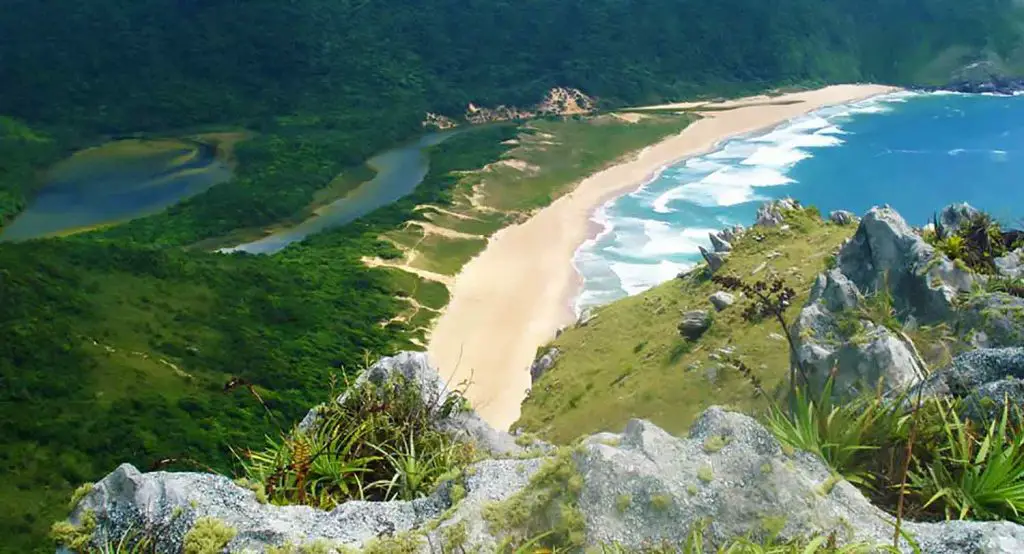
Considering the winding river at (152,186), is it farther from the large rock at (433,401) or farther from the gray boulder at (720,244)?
the large rock at (433,401)

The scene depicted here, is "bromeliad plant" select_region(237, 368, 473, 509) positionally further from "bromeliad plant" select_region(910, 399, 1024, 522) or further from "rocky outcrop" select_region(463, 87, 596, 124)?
"rocky outcrop" select_region(463, 87, 596, 124)

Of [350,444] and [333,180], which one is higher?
[350,444]

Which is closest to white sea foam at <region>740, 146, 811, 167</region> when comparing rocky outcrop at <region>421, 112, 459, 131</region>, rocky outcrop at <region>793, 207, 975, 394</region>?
rocky outcrop at <region>421, 112, 459, 131</region>

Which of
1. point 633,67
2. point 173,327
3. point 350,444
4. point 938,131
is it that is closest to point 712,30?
point 633,67

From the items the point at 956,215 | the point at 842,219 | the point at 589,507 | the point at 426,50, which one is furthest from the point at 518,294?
the point at 426,50

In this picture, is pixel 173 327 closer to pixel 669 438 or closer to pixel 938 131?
pixel 669 438
